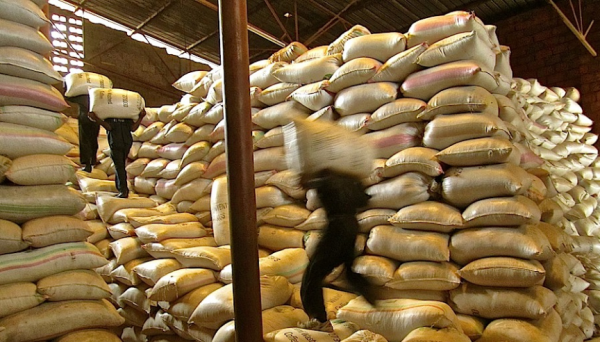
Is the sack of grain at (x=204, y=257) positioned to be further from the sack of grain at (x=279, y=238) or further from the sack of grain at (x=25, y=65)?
the sack of grain at (x=25, y=65)

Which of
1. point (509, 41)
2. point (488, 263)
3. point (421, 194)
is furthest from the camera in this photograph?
point (509, 41)

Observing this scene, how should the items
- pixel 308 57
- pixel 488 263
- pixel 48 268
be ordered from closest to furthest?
pixel 488 263, pixel 48 268, pixel 308 57

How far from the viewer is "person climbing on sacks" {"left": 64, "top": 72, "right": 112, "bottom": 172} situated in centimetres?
407

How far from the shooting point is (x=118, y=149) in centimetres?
394

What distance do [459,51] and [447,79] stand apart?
18 centimetres

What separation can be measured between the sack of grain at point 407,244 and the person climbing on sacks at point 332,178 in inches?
16.6

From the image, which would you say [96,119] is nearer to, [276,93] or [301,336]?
[276,93]

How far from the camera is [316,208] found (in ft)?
9.61

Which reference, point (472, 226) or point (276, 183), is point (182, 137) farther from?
point (472, 226)

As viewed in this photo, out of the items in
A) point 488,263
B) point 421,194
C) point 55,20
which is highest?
point 55,20

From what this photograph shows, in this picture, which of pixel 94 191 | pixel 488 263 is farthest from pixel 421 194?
pixel 94 191

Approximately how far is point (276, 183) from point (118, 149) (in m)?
1.71

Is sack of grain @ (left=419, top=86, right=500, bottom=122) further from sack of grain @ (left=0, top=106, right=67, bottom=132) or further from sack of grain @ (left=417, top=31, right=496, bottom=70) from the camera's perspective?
sack of grain @ (left=0, top=106, right=67, bottom=132)

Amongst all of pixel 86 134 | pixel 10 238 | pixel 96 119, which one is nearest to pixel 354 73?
pixel 10 238
